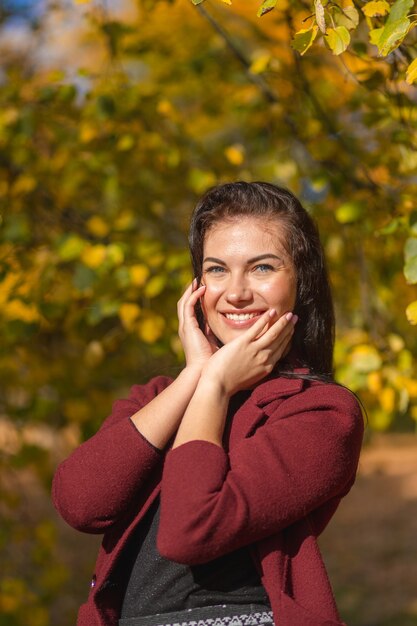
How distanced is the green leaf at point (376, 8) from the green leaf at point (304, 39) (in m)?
0.24

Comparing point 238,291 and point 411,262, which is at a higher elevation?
point 238,291

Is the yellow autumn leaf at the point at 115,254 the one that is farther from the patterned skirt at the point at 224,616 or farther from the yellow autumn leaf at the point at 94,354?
the patterned skirt at the point at 224,616

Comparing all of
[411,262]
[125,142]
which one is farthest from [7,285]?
[411,262]

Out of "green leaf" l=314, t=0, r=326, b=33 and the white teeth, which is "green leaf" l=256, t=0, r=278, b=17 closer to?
"green leaf" l=314, t=0, r=326, b=33

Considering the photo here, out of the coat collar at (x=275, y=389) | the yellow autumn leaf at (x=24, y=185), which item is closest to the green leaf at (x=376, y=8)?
the coat collar at (x=275, y=389)

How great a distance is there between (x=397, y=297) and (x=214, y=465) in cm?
387

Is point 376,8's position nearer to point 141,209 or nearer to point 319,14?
point 319,14

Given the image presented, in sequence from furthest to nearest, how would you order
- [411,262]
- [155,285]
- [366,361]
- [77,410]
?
[77,410] → [155,285] → [366,361] → [411,262]

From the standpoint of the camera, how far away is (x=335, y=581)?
717 centimetres

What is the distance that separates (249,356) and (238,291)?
0.13 metres

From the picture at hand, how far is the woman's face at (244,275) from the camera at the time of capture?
181 centimetres

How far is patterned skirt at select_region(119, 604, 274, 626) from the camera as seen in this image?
5.55 ft

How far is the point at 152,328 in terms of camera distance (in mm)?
3600

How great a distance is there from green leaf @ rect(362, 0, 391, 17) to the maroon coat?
0.87 m
